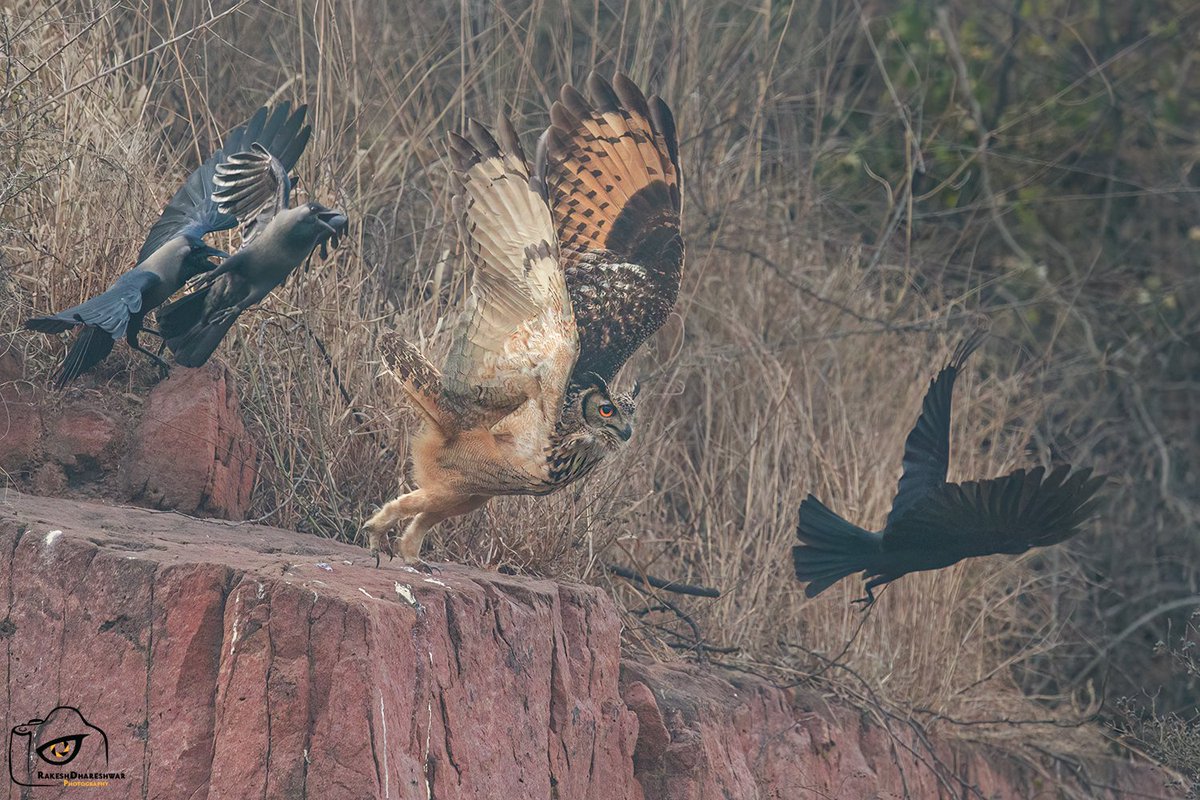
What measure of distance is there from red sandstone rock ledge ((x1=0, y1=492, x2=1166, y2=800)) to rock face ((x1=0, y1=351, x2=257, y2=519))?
0.25 metres

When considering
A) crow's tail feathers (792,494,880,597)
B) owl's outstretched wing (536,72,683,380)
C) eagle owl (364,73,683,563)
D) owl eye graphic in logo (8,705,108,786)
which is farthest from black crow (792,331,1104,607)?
owl eye graphic in logo (8,705,108,786)

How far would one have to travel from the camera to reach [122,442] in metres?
4.32

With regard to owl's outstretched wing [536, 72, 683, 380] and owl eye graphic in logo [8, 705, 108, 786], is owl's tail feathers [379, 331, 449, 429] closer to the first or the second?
owl's outstretched wing [536, 72, 683, 380]

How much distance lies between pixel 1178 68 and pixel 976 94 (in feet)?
3.95

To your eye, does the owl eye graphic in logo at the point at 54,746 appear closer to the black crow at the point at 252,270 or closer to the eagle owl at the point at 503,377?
the eagle owl at the point at 503,377

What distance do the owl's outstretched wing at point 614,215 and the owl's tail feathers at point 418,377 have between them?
2.03 feet

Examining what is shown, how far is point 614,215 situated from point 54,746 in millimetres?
2215

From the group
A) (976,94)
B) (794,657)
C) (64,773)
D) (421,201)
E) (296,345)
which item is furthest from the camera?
(976,94)

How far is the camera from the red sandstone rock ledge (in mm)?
3156

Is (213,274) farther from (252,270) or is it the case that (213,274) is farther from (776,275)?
(776,275)

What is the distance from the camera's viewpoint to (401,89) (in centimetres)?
679

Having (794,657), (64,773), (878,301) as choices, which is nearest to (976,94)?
(878,301)

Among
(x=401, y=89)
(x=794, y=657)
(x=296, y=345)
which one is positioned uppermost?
(x=401, y=89)

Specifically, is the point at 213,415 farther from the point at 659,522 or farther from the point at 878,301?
the point at 878,301
